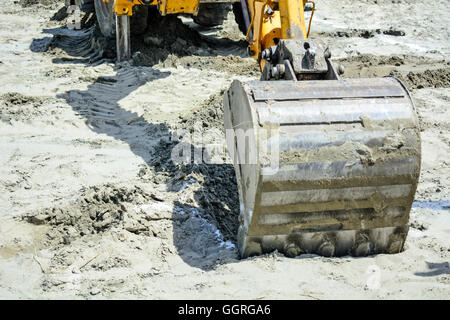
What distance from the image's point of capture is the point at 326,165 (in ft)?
11.1

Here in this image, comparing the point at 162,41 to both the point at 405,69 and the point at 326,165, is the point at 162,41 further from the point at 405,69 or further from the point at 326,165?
the point at 326,165

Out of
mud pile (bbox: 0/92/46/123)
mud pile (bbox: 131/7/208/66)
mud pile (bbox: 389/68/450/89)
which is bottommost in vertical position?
mud pile (bbox: 389/68/450/89)

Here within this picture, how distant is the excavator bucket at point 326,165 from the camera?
3.36m

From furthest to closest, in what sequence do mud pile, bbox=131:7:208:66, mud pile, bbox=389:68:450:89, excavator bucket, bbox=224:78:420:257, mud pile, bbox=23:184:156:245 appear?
mud pile, bbox=131:7:208:66
mud pile, bbox=389:68:450:89
mud pile, bbox=23:184:156:245
excavator bucket, bbox=224:78:420:257

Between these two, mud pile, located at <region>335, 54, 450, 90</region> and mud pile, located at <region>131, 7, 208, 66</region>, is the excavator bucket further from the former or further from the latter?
mud pile, located at <region>131, 7, 208, 66</region>

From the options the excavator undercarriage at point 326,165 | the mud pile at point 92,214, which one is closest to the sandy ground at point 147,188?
the mud pile at point 92,214

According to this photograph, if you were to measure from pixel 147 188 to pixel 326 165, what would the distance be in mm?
1860

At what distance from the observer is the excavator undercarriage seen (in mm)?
3357

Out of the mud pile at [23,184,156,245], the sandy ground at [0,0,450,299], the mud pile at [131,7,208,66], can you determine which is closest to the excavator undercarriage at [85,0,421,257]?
the sandy ground at [0,0,450,299]

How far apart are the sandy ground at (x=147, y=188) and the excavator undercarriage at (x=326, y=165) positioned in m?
0.17

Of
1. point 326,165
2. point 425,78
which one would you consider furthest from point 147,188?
point 425,78

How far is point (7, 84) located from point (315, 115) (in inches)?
214

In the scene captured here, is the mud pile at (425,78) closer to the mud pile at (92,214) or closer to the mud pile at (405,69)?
the mud pile at (405,69)

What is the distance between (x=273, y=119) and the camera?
3367mm
